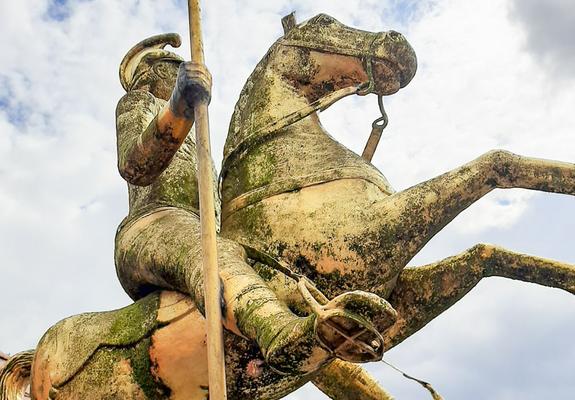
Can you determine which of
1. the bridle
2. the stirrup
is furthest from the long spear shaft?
the bridle

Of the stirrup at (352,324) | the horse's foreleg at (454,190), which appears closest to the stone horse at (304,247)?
the horse's foreleg at (454,190)

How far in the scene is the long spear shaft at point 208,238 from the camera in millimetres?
3539

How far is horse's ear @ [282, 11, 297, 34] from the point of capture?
5281 millimetres

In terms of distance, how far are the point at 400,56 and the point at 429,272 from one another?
122 cm

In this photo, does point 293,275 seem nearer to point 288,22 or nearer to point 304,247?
point 304,247

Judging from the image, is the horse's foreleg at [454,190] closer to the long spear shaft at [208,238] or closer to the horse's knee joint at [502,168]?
the horse's knee joint at [502,168]

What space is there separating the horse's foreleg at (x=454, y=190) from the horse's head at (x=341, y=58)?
0.79 meters

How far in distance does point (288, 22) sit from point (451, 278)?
1.81 meters

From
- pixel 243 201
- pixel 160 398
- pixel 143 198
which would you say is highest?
pixel 143 198

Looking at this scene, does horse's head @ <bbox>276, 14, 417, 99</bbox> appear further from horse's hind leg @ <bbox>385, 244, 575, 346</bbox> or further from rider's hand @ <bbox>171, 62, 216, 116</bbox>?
horse's hind leg @ <bbox>385, 244, 575, 346</bbox>

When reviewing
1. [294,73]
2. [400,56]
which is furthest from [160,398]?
[400,56]

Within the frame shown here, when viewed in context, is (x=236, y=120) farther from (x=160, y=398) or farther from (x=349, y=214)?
(x=160, y=398)

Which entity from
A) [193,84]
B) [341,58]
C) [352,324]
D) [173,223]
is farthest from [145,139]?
[352,324]

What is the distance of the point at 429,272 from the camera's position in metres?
4.80
